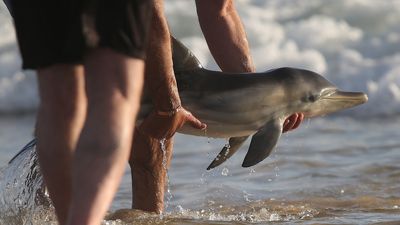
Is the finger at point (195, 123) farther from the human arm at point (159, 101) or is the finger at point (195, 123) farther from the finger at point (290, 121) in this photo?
the finger at point (290, 121)

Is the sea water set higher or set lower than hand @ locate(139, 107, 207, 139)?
lower

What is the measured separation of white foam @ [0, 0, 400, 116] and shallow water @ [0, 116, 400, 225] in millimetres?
2800

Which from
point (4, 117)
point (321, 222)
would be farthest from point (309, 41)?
point (321, 222)

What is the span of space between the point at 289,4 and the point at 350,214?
38.6ft

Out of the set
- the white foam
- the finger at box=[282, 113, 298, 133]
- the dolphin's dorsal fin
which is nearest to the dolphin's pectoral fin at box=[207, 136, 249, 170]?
the finger at box=[282, 113, 298, 133]

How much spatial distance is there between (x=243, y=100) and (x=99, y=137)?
78.7 inches

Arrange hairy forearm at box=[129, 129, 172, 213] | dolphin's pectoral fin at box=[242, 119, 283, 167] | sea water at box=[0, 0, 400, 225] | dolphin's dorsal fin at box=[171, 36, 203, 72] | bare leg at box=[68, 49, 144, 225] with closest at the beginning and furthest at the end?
bare leg at box=[68, 49, 144, 225], dolphin's dorsal fin at box=[171, 36, 203, 72], dolphin's pectoral fin at box=[242, 119, 283, 167], hairy forearm at box=[129, 129, 172, 213], sea water at box=[0, 0, 400, 225]

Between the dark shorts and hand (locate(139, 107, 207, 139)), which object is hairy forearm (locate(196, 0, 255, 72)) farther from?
the dark shorts

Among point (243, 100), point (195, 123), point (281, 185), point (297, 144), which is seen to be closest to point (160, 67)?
point (195, 123)

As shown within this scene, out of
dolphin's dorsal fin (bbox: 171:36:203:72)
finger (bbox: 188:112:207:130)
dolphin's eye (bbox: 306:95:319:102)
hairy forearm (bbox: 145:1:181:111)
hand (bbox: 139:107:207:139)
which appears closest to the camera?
hairy forearm (bbox: 145:1:181:111)

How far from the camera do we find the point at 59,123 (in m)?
3.77

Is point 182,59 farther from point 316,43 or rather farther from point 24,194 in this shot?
point 316,43

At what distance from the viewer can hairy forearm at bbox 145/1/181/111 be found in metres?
4.84

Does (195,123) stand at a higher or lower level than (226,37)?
lower
